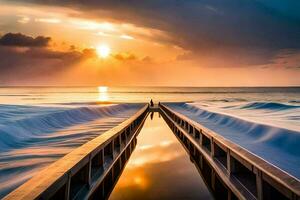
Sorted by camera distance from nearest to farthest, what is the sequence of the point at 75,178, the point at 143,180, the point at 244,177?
1. the point at 75,178
2. the point at 244,177
3. the point at 143,180

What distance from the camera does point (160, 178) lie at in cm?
976

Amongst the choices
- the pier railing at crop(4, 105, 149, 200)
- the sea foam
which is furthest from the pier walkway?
the sea foam

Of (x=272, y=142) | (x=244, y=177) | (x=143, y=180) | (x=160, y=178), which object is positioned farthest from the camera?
(x=272, y=142)

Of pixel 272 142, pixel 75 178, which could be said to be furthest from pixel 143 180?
pixel 272 142

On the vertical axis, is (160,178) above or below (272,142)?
below

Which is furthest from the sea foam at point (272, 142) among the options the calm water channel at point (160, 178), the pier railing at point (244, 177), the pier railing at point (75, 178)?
the pier railing at point (75, 178)

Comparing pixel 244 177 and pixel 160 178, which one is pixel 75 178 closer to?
pixel 160 178

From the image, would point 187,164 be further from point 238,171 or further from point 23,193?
point 23,193

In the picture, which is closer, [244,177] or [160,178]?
[244,177]

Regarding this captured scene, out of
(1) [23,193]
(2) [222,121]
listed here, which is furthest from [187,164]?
(1) [23,193]

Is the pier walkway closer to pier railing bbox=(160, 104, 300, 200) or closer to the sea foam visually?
pier railing bbox=(160, 104, 300, 200)

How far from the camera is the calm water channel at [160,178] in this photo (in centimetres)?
827

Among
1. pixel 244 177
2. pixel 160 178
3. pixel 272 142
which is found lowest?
pixel 160 178

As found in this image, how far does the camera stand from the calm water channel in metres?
8.27
